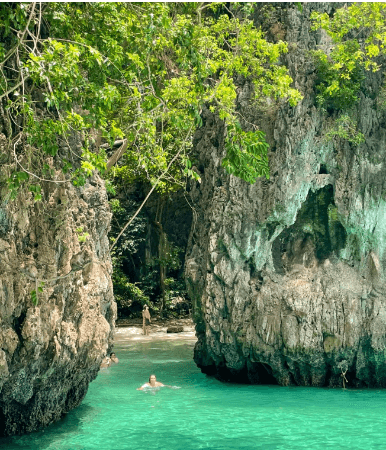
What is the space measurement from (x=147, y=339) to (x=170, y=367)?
490 cm

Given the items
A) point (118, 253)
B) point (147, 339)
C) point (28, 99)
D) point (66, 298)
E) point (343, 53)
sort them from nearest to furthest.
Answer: point (28, 99), point (66, 298), point (343, 53), point (147, 339), point (118, 253)

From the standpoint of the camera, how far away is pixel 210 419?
12.4 m

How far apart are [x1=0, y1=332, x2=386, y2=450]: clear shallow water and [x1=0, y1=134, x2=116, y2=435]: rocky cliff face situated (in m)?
0.78

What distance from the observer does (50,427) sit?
1145 cm

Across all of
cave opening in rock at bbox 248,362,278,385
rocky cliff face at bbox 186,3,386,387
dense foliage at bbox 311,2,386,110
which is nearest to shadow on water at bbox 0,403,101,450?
rocky cliff face at bbox 186,3,386,387

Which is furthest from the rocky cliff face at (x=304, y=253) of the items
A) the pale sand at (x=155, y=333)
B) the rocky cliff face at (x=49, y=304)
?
the pale sand at (x=155, y=333)

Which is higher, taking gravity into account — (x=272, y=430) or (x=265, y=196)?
(x=265, y=196)

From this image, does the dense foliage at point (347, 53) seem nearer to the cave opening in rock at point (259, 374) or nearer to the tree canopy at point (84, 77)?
the tree canopy at point (84, 77)

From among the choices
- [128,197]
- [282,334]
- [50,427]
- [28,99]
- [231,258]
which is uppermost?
[128,197]

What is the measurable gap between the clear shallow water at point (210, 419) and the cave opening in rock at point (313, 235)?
327 centimetres

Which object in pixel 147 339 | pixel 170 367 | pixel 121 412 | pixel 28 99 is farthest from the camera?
pixel 147 339

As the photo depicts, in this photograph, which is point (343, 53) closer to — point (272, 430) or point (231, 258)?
point (231, 258)

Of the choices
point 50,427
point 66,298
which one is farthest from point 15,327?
point 50,427

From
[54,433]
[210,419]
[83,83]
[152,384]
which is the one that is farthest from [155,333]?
[83,83]
